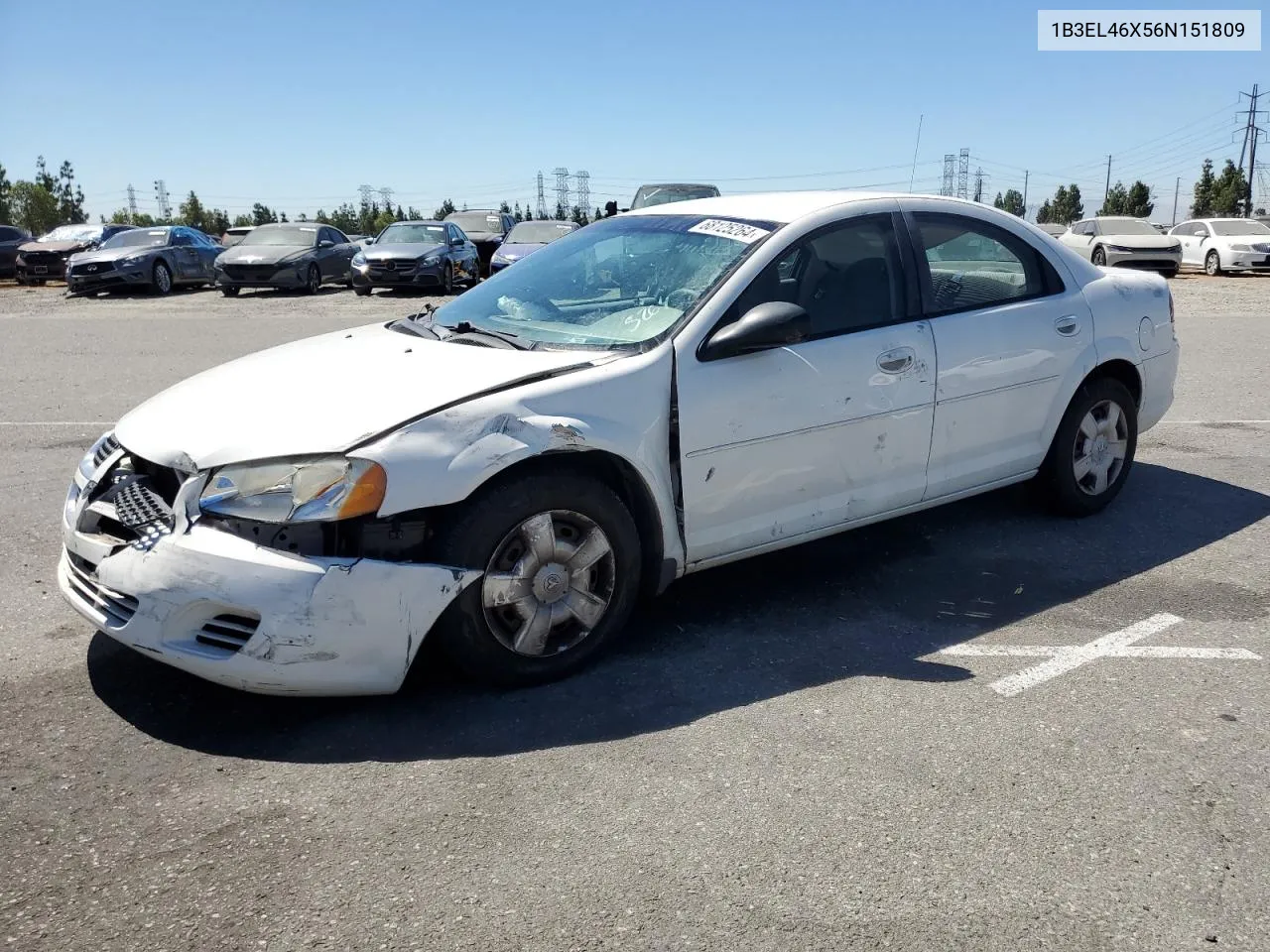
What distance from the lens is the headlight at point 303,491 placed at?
329cm

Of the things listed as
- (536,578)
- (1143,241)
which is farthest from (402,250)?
(536,578)

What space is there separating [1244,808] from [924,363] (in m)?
2.18

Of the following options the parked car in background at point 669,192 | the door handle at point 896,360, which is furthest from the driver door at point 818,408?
the parked car in background at point 669,192

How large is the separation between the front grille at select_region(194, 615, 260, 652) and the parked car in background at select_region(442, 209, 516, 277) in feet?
77.0

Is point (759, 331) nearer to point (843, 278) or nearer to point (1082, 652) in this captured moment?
point (843, 278)

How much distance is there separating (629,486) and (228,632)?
1.40 m

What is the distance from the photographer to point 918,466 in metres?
4.69

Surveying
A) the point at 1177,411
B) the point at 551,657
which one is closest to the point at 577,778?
the point at 551,657

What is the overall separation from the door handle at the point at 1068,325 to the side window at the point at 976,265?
15 centimetres

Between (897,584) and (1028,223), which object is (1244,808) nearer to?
(897,584)

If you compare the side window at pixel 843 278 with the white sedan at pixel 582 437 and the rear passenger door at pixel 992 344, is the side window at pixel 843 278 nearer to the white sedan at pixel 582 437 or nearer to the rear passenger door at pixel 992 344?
the white sedan at pixel 582 437

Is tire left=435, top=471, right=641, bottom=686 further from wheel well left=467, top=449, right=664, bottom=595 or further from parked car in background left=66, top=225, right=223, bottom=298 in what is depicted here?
parked car in background left=66, top=225, right=223, bottom=298

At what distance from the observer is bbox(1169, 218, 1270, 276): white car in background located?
27891mm

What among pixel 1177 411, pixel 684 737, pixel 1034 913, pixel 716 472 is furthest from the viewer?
pixel 1177 411
